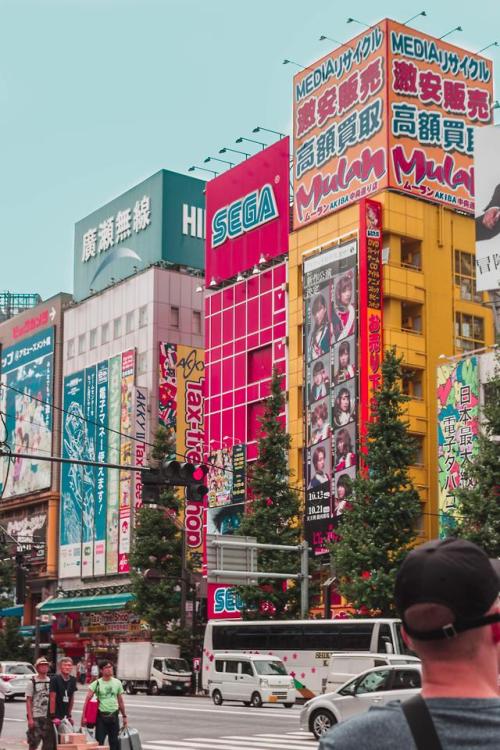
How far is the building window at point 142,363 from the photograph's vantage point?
81.1m

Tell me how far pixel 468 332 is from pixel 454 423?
32.9 feet

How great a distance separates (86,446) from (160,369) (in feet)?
31.0

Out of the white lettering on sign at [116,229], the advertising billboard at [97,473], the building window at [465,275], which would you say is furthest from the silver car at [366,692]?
the white lettering on sign at [116,229]

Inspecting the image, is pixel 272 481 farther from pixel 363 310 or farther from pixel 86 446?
pixel 86 446

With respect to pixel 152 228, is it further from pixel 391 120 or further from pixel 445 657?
pixel 445 657

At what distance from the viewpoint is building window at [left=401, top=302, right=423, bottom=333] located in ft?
200

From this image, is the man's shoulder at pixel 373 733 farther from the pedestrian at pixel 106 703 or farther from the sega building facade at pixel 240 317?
the sega building facade at pixel 240 317

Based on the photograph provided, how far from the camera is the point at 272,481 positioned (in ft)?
175

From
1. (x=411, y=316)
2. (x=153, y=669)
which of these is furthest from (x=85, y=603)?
(x=411, y=316)

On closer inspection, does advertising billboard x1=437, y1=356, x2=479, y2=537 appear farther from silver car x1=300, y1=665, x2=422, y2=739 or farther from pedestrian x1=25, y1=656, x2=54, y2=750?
pedestrian x1=25, y1=656, x2=54, y2=750

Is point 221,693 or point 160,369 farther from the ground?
point 160,369

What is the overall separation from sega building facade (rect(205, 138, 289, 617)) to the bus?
14.7m

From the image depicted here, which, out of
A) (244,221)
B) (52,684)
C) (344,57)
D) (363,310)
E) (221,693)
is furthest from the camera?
(244,221)

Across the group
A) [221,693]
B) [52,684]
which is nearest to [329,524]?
[221,693]
